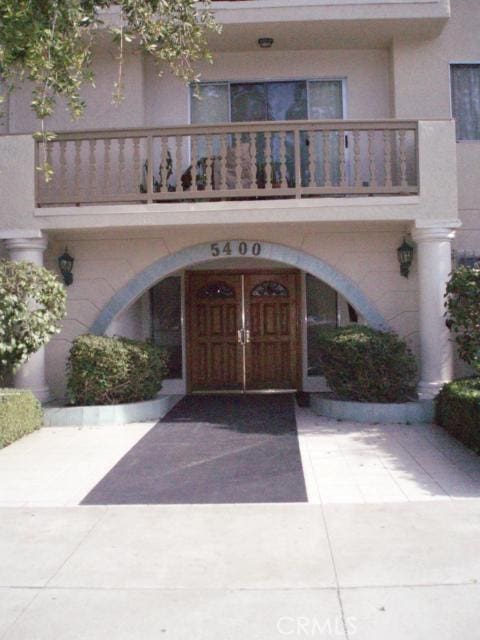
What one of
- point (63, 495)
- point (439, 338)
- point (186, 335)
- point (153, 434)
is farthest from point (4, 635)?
point (186, 335)

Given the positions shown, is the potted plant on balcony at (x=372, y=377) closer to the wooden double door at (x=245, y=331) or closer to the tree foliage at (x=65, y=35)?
the wooden double door at (x=245, y=331)

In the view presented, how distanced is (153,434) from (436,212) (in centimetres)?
496

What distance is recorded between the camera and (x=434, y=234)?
9141 millimetres

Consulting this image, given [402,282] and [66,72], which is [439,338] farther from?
[66,72]

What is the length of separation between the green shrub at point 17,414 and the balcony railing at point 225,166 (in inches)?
112

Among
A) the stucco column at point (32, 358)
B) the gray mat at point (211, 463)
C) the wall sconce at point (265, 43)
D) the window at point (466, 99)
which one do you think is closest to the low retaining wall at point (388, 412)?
the gray mat at point (211, 463)

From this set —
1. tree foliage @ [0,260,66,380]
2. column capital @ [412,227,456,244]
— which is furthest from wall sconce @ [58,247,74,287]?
column capital @ [412,227,456,244]

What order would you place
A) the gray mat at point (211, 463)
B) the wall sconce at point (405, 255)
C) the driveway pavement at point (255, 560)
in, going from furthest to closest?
the wall sconce at point (405, 255)
the gray mat at point (211, 463)
the driveway pavement at point (255, 560)

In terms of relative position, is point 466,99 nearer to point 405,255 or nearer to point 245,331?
point 405,255

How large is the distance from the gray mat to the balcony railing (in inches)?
127

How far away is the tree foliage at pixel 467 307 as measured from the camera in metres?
8.28

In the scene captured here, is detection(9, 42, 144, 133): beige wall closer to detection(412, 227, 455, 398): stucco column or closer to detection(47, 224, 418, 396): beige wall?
detection(47, 224, 418, 396): beige wall

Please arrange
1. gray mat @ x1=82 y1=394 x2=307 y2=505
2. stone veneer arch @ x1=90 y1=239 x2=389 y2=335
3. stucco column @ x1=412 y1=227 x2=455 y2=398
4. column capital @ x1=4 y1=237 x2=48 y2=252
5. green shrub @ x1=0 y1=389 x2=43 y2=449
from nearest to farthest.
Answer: gray mat @ x1=82 y1=394 x2=307 y2=505 → green shrub @ x1=0 y1=389 x2=43 y2=449 → stucco column @ x1=412 y1=227 x2=455 y2=398 → column capital @ x1=4 y1=237 x2=48 y2=252 → stone veneer arch @ x1=90 y1=239 x2=389 y2=335

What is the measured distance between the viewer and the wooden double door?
12195mm
